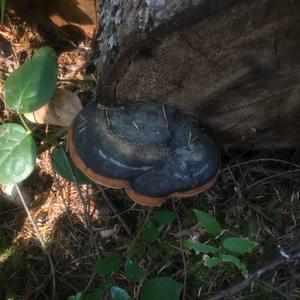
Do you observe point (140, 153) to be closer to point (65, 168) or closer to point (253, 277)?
point (65, 168)

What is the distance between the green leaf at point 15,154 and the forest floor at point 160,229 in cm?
32

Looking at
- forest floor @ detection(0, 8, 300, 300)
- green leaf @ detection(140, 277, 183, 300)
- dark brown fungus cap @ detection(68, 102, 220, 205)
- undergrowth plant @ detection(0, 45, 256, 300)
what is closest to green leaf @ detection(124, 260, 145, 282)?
undergrowth plant @ detection(0, 45, 256, 300)

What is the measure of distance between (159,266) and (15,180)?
82 centimetres

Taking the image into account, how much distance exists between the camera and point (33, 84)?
1.98 metres

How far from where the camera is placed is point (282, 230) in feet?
7.28

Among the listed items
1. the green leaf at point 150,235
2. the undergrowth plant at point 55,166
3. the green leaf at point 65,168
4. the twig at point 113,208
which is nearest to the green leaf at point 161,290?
the undergrowth plant at point 55,166

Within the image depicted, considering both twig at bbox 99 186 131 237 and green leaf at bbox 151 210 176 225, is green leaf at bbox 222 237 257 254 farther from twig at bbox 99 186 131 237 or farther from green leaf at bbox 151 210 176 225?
twig at bbox 99 186 131 237

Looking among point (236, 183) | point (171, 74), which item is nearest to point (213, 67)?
point (171, 74)

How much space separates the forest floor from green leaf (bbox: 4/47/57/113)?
1.33 feet

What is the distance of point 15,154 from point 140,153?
1.81 feet

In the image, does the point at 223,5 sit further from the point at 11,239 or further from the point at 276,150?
the point at 11,239

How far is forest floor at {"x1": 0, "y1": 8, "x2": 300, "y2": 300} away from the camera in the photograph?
2152 millimetres

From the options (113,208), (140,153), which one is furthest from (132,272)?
(140,153)

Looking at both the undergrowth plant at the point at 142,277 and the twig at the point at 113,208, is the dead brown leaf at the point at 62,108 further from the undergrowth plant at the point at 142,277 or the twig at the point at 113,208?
the undergrowth plant at the point at 142,277
